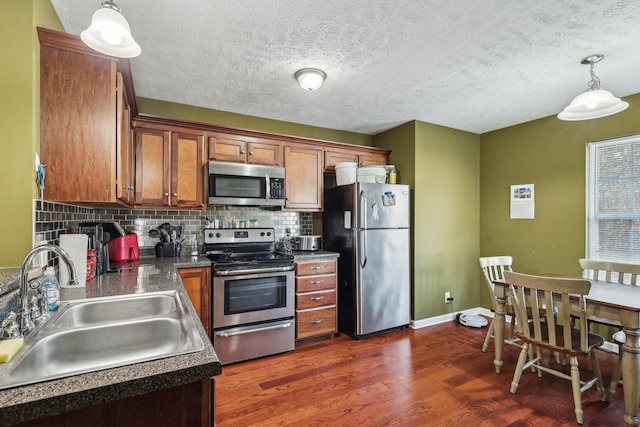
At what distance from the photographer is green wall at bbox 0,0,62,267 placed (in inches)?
57.7

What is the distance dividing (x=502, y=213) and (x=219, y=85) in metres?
3.59

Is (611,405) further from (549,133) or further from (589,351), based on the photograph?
(549,133)

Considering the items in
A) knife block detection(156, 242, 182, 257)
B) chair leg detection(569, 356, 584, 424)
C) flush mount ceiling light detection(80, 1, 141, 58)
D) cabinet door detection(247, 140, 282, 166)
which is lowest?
chair leg detection(569, 356, 584, 424)

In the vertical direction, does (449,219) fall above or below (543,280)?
above

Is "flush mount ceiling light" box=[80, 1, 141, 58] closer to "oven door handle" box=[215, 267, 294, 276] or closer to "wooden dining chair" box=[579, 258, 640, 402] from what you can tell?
"oven door handle" box=[215, 267, 294, 276]

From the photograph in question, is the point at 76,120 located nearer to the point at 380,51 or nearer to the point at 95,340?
the point at 95,340

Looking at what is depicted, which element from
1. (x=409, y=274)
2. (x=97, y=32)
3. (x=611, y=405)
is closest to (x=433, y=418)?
(x=611, y=405)

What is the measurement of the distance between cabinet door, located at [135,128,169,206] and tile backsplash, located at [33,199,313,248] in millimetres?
316

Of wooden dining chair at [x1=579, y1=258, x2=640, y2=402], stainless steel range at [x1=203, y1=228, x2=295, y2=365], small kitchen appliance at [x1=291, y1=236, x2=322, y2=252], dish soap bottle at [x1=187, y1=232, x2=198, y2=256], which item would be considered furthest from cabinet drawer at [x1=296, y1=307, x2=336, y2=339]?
wooden dining chair at [x1=579, y1=258, x2=640, y2=402]

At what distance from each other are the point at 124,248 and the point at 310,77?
213 centimetres

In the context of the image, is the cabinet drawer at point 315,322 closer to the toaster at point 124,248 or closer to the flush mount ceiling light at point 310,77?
the toaster at point 124,248

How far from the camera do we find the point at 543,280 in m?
1.99

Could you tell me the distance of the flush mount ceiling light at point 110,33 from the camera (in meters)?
1.27

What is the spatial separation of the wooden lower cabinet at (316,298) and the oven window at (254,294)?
0.22 metres
